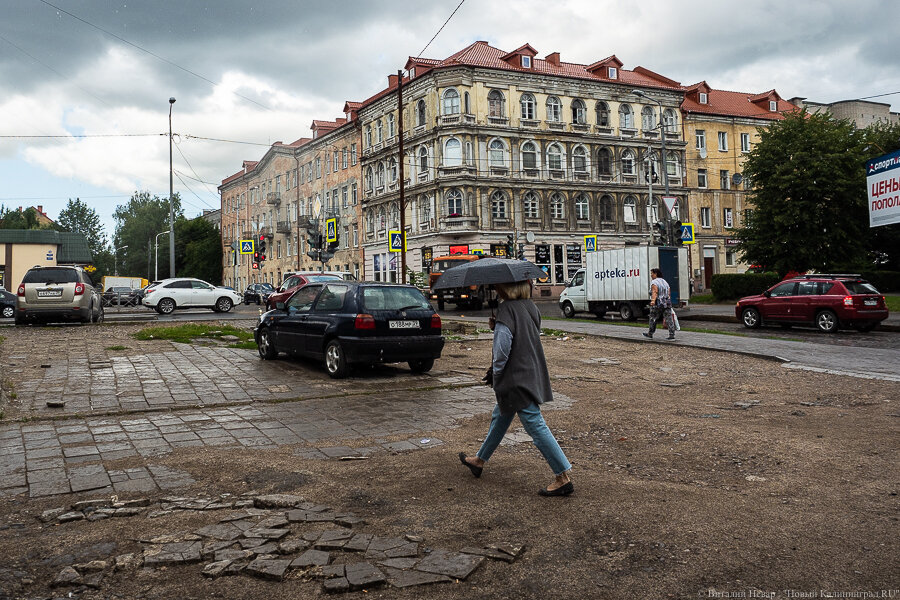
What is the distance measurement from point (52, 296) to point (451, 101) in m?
34.9

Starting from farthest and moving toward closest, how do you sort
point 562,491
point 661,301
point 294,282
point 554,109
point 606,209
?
point 606,209
point 554,109
point 294,282
point 661,301
point 562,491

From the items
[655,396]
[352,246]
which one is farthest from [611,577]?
[352,246]

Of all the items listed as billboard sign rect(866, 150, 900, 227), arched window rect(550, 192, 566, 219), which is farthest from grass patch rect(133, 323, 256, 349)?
arched window rect(550, 192, 566, 219)

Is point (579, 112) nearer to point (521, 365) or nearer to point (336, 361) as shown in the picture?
point (336, 361)

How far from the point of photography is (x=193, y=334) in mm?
17156

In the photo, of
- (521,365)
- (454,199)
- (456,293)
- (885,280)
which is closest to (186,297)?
(456,293)

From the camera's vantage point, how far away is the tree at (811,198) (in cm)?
3844

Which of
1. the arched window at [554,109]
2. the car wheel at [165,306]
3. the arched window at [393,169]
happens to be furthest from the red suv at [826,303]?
the arched window at [393,169]

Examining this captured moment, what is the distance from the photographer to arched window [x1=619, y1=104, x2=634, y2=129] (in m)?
55.4

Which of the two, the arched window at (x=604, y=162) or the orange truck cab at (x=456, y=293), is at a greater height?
the arched window at (x=604, y=162)

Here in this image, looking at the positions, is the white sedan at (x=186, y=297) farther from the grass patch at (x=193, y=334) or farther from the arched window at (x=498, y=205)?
the arched window at (x=498, y=205)

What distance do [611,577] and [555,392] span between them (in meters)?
6.49

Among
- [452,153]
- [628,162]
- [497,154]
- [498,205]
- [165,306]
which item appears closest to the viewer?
[165,306]

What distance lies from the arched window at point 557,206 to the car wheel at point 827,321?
3285 centimetres
